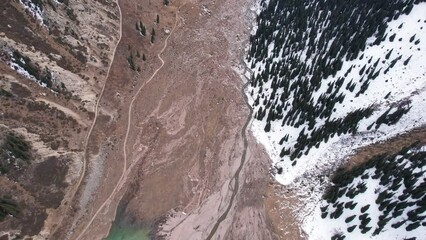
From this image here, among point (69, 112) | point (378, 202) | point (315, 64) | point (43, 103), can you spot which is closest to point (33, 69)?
point (43, 103)

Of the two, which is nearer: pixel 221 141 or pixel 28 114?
pixel 28 114

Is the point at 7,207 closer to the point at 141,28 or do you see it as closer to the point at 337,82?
the point at 141,28

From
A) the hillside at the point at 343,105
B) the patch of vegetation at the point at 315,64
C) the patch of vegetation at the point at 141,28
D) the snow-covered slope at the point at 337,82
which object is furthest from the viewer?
the patch of vegetation at the point at 141,28

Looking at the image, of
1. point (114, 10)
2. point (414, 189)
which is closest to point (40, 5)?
point (114, 10)

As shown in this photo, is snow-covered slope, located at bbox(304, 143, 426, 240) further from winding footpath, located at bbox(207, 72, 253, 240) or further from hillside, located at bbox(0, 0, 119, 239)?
hillside, located at bbox(0, 0, 119, 239)

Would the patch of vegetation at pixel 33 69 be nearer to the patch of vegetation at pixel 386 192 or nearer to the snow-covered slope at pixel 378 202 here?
the snow-covered slope at pixel 378 202

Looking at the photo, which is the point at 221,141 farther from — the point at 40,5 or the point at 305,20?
the point at 40,5

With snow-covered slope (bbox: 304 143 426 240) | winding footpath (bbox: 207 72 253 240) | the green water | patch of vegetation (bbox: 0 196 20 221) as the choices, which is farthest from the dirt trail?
snow-covered slope (bbox: 304 143 426 240)

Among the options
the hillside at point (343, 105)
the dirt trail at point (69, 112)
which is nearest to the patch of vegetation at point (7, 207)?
the dirt trail at point (69, 112)
